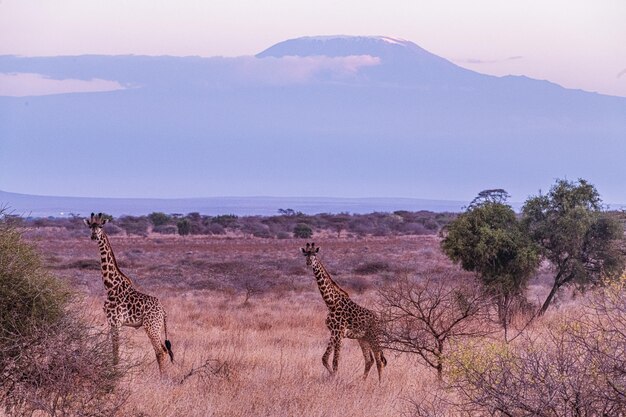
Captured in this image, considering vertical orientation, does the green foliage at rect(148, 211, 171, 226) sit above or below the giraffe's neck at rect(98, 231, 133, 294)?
below

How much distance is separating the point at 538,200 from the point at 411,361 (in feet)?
27.9

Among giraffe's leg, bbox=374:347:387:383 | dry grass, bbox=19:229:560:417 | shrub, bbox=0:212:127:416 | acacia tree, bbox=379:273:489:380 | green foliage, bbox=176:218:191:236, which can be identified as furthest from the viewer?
green foliage, bbox=176:218:191:236

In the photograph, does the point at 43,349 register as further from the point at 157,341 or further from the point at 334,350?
the point at 334,350

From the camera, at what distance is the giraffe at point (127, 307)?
14.6 m

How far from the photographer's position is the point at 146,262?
4597 centimetres

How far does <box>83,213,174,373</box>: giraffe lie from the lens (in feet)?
47.8

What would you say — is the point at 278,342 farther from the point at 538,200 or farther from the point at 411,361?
the point at 538,200

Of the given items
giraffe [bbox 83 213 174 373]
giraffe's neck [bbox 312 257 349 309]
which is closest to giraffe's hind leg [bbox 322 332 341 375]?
giraffe's neck [bbox 312 257 349 309]

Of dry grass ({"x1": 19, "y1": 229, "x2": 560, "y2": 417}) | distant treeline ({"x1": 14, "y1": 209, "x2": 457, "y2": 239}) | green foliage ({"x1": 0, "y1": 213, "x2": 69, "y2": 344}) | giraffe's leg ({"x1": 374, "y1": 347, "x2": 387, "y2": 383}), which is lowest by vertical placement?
distant treeline ({"x1": 14, "y1": 209, "x2": 457, "y2": 239})

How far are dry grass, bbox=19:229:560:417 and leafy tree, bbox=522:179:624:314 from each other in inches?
217

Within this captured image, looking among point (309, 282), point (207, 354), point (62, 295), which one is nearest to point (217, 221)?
point (309, 282)

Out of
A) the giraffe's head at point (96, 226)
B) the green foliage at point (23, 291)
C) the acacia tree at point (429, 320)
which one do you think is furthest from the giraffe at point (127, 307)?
the green foliage at point (23, 291)

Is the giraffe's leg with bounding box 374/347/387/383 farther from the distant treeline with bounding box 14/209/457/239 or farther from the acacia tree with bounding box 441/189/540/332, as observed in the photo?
the distant treeline with bounding box 14/209/457/239

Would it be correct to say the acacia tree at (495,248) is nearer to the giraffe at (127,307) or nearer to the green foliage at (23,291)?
the giraffe at (127,307)
